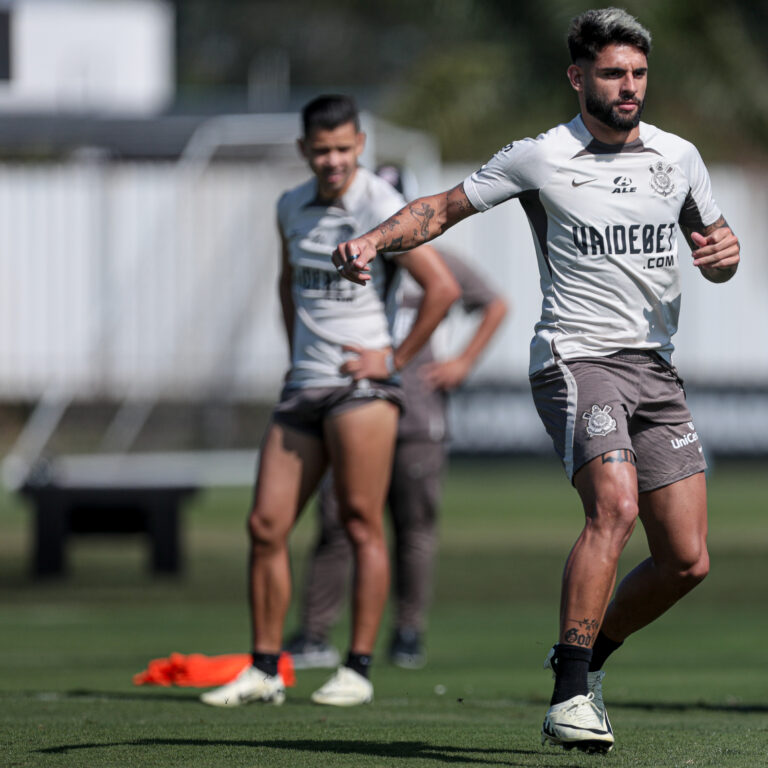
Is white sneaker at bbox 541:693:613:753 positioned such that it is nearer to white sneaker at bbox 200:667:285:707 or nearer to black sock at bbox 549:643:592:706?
black sock at bbox 549:643:592:706

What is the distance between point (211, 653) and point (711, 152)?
63.1ft

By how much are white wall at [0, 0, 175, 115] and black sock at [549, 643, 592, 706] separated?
701 inches

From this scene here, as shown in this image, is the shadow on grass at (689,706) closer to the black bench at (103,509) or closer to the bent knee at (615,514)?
the bent knee at (615,514)

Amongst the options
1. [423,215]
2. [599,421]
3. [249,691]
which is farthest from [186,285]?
[599,421]

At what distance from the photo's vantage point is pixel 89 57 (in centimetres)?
2811

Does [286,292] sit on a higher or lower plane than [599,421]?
higher

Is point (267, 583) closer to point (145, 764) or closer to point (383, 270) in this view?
point (383, 270)

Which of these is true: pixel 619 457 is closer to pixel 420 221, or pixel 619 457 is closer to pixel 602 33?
pixel 420 221

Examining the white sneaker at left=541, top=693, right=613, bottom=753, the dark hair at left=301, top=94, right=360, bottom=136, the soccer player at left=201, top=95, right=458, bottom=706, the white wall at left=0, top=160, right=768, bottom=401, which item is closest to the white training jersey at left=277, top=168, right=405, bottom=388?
the soccer player at left=201, top=95, right=458, bottom=706

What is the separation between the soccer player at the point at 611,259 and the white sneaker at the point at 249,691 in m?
1.73

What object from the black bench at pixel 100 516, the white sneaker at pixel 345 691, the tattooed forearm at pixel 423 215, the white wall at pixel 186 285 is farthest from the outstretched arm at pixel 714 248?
the white wall at pixel 186 285

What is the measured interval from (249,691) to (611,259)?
8.02 ft

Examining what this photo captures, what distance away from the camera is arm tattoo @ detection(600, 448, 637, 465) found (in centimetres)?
515

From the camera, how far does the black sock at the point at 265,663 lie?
22.2ft
